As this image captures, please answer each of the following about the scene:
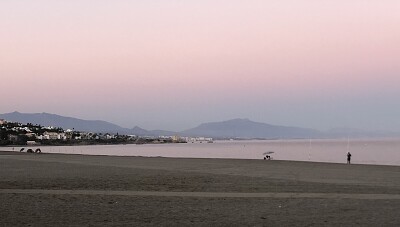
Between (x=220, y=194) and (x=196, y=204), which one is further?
(x=220, y=194)

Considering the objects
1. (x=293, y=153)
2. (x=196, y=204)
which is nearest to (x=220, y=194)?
(x=196, y=204)

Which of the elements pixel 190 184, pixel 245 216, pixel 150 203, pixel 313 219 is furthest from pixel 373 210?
pixel 190 184

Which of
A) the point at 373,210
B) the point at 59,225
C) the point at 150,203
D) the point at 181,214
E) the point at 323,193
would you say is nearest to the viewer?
the point at 59,225

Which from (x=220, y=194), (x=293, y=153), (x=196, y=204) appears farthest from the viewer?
(x=293, y=153)

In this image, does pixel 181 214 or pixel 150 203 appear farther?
pixel 150 203

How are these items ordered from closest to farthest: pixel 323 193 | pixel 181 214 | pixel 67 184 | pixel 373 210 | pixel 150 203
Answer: pixel 181 214 < pixel 373 210 < pixel 150 203 < pixel 323 193 < pixel 67 184

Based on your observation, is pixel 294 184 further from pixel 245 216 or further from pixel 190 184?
pixel 245 216

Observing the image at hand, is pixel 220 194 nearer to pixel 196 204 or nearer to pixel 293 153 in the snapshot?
pixel 196 204

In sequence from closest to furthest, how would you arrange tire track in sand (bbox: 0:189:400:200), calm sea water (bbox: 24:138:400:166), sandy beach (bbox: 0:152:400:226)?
sandy beach (bbox: 0:152:400:226)
tire track in sand (bbox: 0:189:400:200)
calm sea water (bbox: 24:138:400:166)

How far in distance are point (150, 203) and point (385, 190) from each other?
782cm

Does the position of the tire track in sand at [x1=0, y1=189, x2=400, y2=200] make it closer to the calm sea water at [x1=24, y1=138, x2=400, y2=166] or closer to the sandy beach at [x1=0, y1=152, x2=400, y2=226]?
the sandy beach at [x1=0, y1=152, x2=400, y2=226]

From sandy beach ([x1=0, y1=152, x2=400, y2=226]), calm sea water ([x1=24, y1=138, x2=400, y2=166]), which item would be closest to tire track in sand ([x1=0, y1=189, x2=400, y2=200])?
sandy beach ([x1=0, y1=152, x2=400, y2=226])

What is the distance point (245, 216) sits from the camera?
10352 millimetres

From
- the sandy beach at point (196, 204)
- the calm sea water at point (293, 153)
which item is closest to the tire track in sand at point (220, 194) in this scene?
the sandy beach at point (196, 204)
